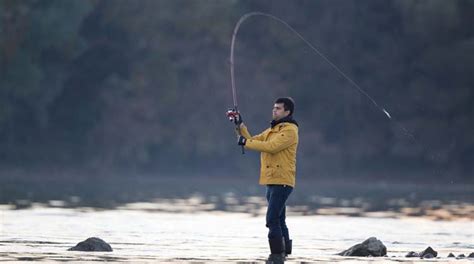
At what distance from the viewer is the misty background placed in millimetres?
65062

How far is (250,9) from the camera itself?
242ft

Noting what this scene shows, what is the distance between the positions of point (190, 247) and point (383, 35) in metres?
53.8

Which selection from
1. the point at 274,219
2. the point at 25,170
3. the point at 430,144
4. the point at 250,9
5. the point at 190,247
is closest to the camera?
the point at 274,219

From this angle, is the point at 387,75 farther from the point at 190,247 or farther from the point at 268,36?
the point at 190,247

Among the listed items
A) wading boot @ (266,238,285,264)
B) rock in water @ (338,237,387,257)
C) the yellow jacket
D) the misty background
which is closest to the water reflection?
rock in water @ (338,237,387,257)

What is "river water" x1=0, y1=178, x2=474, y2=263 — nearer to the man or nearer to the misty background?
the man

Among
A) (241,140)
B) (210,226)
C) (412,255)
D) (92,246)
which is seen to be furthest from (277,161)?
(210,226)

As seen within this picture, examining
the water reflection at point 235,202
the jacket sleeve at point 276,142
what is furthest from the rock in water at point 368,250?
the water reflection at point 235,202

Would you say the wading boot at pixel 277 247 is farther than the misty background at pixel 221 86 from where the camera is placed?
No

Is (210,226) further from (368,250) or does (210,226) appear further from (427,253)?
(427,253)

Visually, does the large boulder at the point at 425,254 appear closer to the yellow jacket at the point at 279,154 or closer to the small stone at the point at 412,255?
the small stone at the point at 412,255

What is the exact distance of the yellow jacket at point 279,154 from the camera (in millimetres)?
17781

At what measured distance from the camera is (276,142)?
58.4 feet

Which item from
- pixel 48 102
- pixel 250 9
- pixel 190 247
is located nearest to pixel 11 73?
pixel 48 102
